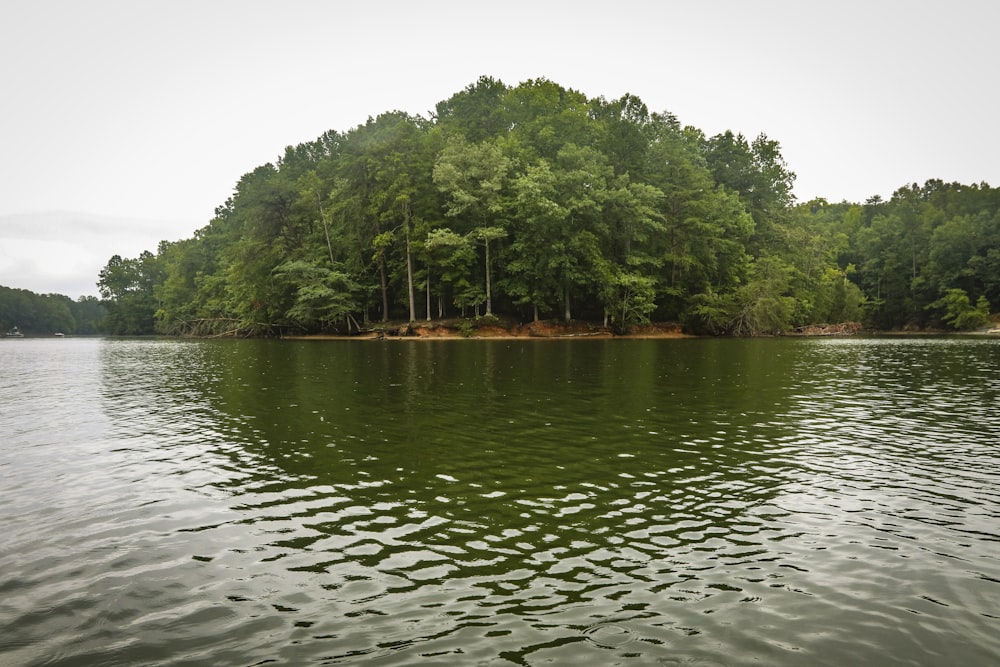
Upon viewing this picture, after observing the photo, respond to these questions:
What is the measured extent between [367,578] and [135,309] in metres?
160

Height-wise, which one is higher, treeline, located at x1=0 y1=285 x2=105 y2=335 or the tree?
treeline, located at x1=0 y1=285 x2=105 y2=335

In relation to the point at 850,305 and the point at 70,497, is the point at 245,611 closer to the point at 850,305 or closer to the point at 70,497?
the point at 70,497

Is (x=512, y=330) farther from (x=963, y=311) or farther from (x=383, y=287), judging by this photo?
(x=963, y=311)

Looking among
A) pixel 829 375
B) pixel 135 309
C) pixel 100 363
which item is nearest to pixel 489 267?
pixel 100 363

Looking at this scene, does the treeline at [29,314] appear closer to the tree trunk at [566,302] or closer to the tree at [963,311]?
the tree trunk at [566,302]

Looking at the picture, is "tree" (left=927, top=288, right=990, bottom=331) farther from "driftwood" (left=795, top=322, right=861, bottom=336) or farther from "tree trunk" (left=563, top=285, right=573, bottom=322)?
"tree trunk" (left=563, top=285, right=573, bottom=322)

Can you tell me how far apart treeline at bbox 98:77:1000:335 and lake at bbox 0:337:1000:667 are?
52049mm

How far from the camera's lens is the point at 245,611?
278 inches

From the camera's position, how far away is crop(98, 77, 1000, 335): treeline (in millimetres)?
72188

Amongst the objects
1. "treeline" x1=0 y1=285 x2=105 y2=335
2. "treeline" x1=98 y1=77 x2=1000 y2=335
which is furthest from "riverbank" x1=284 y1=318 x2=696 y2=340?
"treeline" x1=0 y1=285 x2=105 y2=335

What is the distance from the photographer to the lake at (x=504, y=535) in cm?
639

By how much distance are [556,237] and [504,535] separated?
210 feet

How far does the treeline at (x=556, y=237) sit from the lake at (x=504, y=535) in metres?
52.0

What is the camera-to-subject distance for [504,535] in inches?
373
